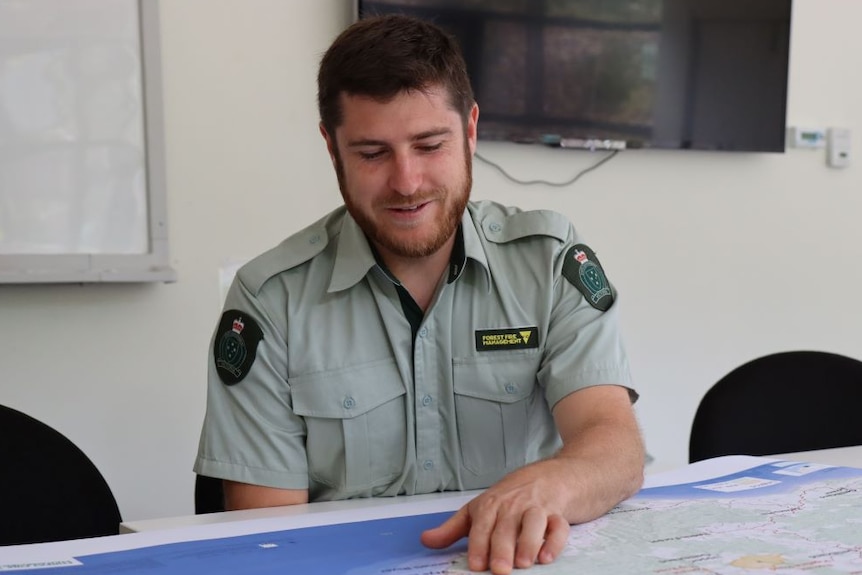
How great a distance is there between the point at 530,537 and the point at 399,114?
0.69 meters

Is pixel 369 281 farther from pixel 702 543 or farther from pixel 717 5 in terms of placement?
pixel 717 5

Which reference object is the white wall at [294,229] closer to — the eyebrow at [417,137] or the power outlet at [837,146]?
the power outlet at [837,146]

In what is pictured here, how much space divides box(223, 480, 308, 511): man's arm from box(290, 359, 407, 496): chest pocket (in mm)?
Answer: 65

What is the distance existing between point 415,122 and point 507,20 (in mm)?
1306

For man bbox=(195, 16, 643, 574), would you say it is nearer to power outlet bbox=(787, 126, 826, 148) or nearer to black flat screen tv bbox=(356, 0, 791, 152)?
black flat screen tv bbox=(356, 0, 791, 152)

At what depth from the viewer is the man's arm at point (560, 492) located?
100cm

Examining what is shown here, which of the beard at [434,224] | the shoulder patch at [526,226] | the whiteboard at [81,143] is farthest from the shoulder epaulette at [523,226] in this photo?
the whiteboard at [81,143]

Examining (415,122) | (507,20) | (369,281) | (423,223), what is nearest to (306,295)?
(369,281)

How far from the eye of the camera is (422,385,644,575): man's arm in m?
1.00

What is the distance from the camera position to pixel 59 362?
2271mm

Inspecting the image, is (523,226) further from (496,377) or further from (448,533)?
(448,533)

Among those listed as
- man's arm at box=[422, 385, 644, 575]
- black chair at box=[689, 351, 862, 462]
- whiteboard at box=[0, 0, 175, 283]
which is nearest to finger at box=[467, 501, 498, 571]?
man's arm at box=[422, 385, 644, 575]

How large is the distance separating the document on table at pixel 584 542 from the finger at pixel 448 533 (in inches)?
0.4

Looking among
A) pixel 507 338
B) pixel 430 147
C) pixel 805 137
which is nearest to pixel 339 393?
pixel 507 338
